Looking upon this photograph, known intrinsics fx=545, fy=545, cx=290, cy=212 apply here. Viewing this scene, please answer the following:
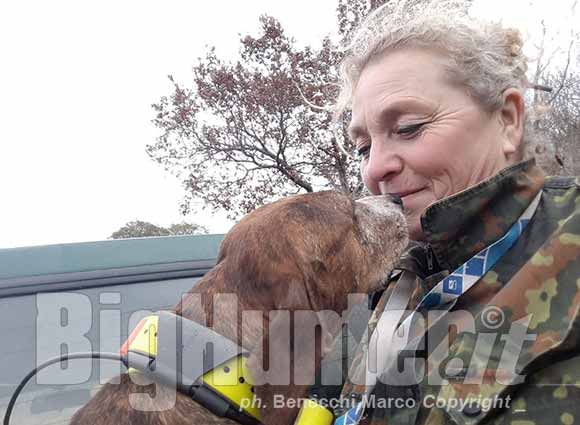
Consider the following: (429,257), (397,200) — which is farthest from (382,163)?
(429,257)

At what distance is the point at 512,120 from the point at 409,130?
1.25 feet

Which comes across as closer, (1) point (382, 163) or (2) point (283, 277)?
(1) point (382, 163)

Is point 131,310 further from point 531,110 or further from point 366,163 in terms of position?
point 531,110

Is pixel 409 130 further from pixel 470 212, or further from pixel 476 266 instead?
pixel 476 266

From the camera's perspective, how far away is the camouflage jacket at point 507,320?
1432mm

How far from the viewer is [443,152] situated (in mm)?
1891

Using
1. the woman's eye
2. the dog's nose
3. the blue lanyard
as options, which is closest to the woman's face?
the woman's eye

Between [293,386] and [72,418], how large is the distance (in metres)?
0.98

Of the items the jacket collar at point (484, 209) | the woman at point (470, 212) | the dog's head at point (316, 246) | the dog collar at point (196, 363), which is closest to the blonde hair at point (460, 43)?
the woman at point (470, 212)

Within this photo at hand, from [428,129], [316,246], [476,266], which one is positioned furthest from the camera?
[316,246]

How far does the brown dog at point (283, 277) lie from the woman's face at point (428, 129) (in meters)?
0.35

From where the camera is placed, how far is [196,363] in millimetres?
1958

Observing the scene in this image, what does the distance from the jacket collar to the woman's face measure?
18 centimetres

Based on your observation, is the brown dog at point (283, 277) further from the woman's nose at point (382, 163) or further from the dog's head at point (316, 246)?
the woman's nose at point (382, 163)
